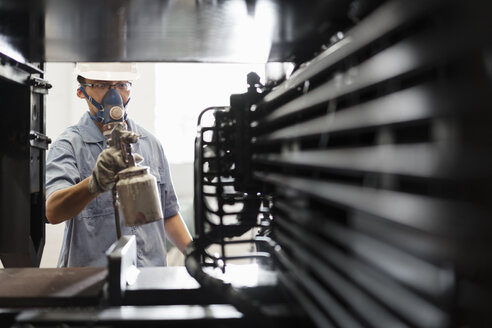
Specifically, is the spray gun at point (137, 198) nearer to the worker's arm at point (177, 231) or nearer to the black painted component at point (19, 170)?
the black painted component at point (19, 170)

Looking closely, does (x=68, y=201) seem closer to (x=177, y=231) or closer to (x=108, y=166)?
(x=108, y=166)

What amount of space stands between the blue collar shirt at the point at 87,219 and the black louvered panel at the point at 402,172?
1.36 meters

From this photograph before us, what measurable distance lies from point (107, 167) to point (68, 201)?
0.34 m

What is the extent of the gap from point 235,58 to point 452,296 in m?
0.99

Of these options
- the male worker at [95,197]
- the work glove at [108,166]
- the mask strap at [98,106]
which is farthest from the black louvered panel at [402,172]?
the mask strap at [98,106]

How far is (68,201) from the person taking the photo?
5.19 ft

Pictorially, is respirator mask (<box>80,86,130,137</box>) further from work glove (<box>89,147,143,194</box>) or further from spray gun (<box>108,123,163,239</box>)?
spray gun (<box>108,123,163,239</box>)

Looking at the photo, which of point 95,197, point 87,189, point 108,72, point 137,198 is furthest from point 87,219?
point 137,198

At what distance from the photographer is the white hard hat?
1.74m

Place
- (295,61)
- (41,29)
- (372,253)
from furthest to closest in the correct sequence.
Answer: (295,61)
(41,29)
(372,253)

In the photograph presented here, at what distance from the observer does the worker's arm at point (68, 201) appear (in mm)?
1547

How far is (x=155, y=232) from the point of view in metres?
1.91

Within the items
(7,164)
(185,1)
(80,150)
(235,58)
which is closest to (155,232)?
(80,150)

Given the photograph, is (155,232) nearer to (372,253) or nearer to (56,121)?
(372,253)
